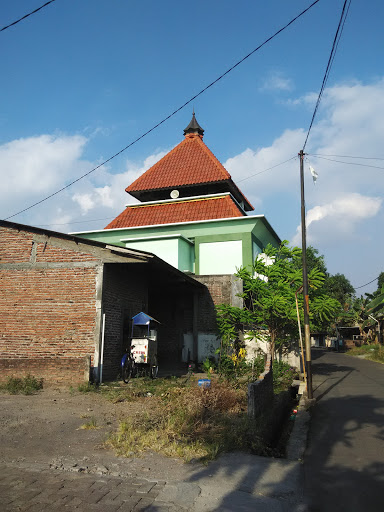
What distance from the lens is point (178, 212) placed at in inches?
979

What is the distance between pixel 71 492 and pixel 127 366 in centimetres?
825

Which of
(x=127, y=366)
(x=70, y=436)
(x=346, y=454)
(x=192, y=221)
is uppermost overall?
(x=192, y=221)

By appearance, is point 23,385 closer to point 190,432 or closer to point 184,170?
point 190,432

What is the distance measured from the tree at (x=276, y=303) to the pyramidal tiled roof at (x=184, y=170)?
9234 millimetres

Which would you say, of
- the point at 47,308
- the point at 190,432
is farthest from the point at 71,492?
the point at 47,308

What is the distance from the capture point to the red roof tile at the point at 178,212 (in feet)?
78.3

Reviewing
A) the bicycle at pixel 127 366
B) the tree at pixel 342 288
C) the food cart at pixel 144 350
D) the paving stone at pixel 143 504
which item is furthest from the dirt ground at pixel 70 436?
the tree at pixel 342 288

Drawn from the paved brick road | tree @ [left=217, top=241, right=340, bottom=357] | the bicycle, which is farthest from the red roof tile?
Result: the paved brick road

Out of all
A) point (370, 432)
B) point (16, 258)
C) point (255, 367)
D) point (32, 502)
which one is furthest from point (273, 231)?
point (32, 502)

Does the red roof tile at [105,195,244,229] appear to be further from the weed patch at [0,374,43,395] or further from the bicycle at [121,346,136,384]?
the weed patch at [0,374,43,395]

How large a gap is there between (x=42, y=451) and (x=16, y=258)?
8846 millimetres

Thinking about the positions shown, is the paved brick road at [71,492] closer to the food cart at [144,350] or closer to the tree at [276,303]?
the food cart at [144,350]

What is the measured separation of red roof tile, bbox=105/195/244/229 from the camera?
78.3ft

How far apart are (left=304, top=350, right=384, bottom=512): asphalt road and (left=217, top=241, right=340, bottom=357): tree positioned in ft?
11.6
